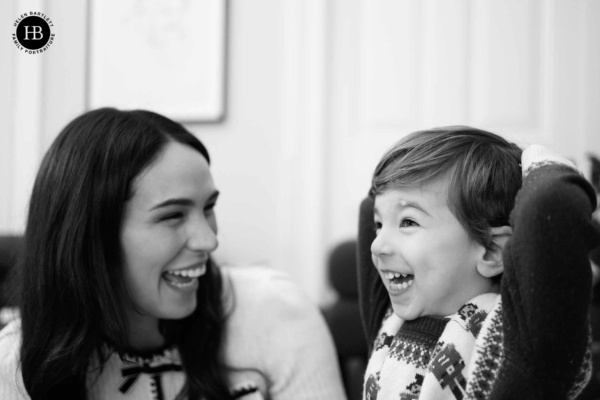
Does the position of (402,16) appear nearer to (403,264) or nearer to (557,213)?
(403,264)

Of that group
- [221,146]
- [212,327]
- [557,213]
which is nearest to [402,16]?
[221,146]

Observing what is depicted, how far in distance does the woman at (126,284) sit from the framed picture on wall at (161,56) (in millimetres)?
1173

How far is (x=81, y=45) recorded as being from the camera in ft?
8.25

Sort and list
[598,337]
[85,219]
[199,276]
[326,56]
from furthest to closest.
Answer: [326,56] → [598,337] → [199,276] → [85,219]

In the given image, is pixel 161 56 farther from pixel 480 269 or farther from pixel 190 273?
pixel 480 269

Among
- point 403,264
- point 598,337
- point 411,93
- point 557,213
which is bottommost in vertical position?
point 598,337

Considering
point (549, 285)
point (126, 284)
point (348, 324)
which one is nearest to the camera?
point (549, 285)

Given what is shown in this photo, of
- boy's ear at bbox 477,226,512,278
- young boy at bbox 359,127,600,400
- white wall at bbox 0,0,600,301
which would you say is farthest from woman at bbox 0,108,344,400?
white wall at bbox 0,0,600,301

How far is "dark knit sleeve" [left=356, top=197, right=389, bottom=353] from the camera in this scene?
105cm

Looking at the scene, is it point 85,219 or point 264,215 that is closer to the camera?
point 85,219

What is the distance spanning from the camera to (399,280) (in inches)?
35.5

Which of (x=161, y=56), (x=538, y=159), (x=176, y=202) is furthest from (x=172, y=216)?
(x=161, y=56)

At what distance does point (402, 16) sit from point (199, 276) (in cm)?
136

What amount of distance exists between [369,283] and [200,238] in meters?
0.33
